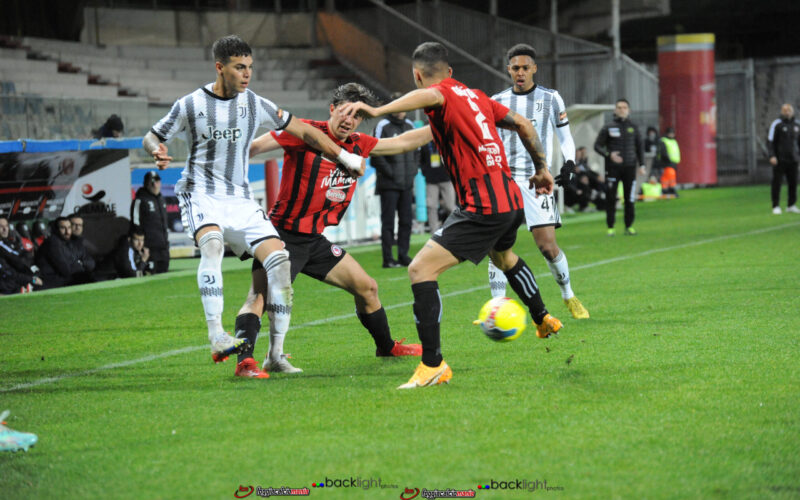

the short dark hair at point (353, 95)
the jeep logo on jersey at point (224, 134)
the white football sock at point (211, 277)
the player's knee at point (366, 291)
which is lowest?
the player's knee at point (366, 291)

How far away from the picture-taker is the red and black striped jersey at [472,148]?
236 inches

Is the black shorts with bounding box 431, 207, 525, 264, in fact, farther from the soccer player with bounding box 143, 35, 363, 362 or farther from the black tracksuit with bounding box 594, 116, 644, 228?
the black tracksuit with bounding box 594, 116, 644, 228

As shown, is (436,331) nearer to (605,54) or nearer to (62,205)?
(62,205)

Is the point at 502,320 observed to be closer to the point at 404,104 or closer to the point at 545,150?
the point at 404,104

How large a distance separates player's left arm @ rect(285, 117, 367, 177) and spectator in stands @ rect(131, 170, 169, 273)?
810 centimetres

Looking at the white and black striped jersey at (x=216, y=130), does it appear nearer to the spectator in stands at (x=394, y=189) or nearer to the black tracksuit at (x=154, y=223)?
the spectator in stands at (x=394, y=189)

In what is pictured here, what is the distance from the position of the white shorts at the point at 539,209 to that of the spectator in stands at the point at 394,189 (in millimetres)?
5261

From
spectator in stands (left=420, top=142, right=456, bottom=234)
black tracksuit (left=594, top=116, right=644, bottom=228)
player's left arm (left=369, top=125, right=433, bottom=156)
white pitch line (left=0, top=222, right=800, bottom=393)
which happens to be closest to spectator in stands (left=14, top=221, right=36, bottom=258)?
white pitch line (left=0, top=222, right=800, bottom=393)

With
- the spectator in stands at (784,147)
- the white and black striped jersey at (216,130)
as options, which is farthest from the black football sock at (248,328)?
the spectator in stands at (784,147)

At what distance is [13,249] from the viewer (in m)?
12.6

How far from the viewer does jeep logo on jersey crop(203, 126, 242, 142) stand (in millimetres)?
6344

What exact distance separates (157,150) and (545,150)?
3.52 meters

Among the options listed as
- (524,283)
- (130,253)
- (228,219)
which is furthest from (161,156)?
(130,253)

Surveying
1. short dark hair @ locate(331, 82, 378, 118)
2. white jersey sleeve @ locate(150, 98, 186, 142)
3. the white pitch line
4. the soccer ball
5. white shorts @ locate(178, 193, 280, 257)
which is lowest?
the white pitch line
